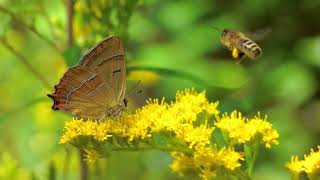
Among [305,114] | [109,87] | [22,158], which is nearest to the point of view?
[109,87]

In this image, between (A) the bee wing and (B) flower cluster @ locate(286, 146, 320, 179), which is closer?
(B) flower cluster @ locate(286, 146, 320, 179)

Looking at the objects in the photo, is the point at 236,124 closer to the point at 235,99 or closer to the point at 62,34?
the point at 235,99

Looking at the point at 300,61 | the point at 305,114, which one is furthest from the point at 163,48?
the point at 305,114

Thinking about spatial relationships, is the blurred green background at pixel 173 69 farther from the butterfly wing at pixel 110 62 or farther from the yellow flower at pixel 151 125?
the yellow flower at pixel 151 125

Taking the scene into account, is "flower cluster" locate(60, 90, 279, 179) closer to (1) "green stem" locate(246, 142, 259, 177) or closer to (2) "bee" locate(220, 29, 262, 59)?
(1) "green stem" locate(246, 142, 259, 177)

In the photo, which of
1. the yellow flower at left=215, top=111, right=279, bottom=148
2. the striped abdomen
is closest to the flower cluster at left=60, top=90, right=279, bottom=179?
the yellow flower at left=215, top=111, right=279, bottom=148

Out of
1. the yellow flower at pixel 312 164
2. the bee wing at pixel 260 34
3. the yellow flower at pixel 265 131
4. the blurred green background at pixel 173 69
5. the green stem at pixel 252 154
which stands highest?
the blurred green background at pixel 173 69

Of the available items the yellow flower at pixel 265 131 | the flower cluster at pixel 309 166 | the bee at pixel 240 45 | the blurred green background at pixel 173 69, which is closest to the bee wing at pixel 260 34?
the bee at pixel 240 45
